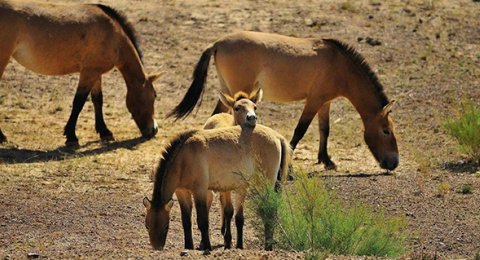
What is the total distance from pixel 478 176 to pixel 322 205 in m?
5.71

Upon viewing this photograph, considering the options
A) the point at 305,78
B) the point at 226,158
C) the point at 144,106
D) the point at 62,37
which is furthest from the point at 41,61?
the point at 226,158

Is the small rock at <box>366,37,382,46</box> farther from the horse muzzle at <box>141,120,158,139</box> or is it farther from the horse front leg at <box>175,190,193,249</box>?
the horse front leg at <box>175,190,193,249</box>

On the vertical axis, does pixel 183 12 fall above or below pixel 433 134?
above

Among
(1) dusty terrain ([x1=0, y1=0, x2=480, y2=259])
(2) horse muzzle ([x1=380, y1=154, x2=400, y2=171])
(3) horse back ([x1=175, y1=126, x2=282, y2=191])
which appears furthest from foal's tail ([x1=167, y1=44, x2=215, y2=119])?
(3) horse back ([x1=175, y1=126, x2=282, y2=191])

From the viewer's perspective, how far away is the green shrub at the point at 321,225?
11.8 metres

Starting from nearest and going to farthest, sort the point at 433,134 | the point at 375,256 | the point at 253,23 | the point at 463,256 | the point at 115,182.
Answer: the point at 375,256
the point at 463,256
the point at 115,182
the point at 433,134
the point at 253,23

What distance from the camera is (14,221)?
1403cm

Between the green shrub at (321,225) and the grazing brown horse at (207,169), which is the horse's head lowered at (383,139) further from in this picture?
the green shrub at (321,225)

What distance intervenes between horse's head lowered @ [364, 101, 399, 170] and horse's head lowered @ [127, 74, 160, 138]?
10.9 ft

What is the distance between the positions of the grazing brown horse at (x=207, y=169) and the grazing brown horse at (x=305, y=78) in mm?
4510

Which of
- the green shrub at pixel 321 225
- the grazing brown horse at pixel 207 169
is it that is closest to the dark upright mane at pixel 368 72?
the grazing brown horse at pixel 207 169

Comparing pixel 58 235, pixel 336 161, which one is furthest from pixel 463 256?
pixel 336 161

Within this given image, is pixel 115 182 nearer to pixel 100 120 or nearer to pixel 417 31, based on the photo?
pixel 100 120

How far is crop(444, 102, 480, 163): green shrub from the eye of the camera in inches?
696
